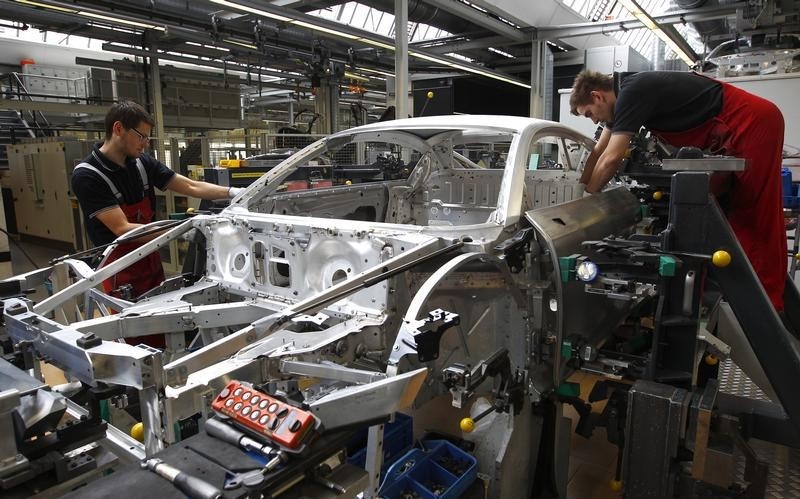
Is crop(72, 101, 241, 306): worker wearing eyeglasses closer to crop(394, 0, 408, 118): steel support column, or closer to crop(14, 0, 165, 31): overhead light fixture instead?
crop(394, 0, 408, 118): steel support column

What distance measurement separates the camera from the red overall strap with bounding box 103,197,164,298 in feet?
10.9

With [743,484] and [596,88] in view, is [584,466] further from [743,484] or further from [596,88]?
[596,88]

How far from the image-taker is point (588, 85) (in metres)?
3.52

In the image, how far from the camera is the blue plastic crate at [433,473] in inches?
90.7

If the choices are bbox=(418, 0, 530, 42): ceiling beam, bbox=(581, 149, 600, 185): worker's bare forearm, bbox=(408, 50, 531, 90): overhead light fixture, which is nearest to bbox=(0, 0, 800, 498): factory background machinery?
bbox=(581, 149, 600, 185): worker's bare forearm

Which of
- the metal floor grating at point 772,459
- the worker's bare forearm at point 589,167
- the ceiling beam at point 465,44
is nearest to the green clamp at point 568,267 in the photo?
the metal floor grating at point 772,459

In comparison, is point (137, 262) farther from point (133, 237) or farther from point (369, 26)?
point (369, 26)

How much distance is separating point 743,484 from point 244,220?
2412mm

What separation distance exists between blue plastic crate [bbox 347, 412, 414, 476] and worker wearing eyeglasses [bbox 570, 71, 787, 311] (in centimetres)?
179

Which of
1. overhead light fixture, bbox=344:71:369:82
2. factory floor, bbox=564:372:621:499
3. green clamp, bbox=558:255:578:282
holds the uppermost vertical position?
overhead light fixture, bbox=344:71:369:82

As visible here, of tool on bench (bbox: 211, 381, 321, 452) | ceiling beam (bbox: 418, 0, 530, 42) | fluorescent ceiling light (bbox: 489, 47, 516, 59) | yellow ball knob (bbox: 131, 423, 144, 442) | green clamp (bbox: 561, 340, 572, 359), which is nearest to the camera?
tool on bench (bbox: 211, 381, 321, 452)

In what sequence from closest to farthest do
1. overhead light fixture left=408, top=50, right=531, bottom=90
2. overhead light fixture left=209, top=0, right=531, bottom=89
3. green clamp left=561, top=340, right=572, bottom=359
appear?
green clamp left=561, top=340, right=572, bottom=359, overhead light fixture left=209, top=0, right=531, bottom=89, overhead light fixture left=408, top=50, right=531, bottom=90

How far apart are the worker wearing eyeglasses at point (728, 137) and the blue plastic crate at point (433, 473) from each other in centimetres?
176

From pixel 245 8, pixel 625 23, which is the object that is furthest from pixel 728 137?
pixel 625 23
